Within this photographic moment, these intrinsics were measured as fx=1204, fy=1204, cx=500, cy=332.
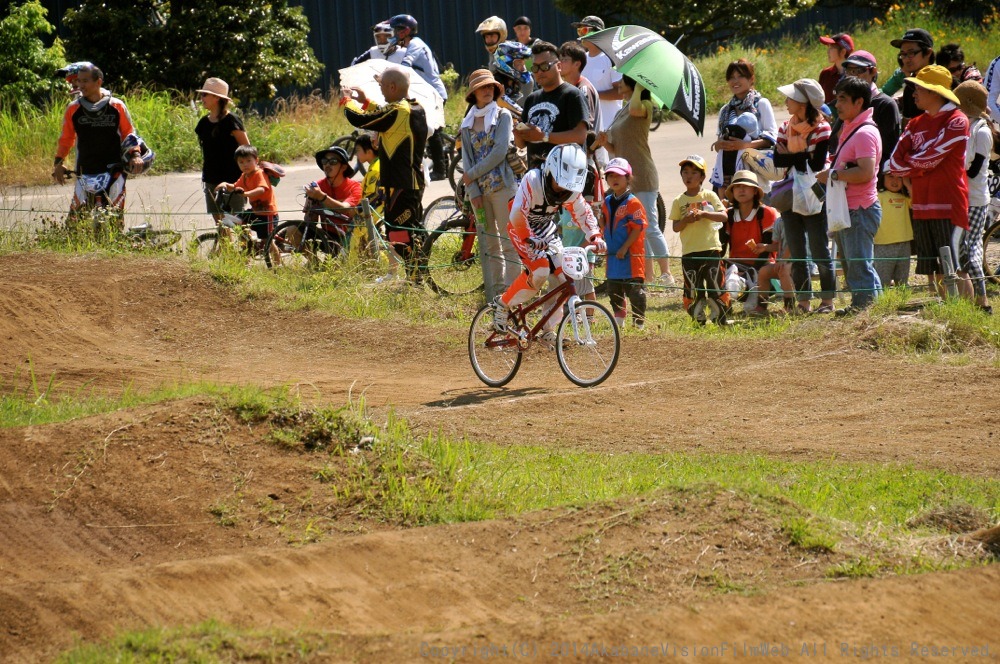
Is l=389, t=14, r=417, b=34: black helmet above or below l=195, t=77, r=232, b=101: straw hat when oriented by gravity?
above

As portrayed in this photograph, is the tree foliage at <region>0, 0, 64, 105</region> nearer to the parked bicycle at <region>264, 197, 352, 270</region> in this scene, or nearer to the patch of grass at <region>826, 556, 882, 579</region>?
the parked bicycle at <region>264, 197, 352, 270</region>

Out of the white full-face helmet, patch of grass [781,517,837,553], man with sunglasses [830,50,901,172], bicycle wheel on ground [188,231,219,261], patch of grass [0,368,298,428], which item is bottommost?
patch of grass [781,517,837,553]

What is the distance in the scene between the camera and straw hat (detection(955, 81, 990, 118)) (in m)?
11.1

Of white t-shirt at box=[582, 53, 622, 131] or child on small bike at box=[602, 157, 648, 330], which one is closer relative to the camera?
child on small bike at box=[602, 157, 648, 330]

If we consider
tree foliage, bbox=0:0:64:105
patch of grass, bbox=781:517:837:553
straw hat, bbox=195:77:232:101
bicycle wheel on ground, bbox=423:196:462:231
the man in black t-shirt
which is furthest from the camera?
tree foliage, bbox=0:0:64:105

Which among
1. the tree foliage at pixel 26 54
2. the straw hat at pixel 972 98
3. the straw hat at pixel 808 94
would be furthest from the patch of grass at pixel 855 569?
the tree foliage at pixel 26 54

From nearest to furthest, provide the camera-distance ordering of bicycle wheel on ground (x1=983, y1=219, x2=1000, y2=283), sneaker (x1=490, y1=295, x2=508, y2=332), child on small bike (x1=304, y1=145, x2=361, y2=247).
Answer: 1. sneaker (x1=490, y1=295, x2=508, y2=332)
2. bicycle wheel on ground (x1=983, y1=219, x2=1000, y2=283)
3. child on small bike (x1=304, y1=145, x2=361, y2=247)

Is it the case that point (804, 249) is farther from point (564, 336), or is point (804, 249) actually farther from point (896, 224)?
point (564, 336)

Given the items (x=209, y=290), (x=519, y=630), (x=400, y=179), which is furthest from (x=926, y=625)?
(x=209, y=290)

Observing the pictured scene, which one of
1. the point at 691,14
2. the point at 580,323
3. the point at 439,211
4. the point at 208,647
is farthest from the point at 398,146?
the point at 691,14

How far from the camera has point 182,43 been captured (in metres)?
24.0

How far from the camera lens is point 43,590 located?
19.2 feet

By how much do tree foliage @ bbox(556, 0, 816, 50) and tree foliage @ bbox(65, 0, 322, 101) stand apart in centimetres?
729

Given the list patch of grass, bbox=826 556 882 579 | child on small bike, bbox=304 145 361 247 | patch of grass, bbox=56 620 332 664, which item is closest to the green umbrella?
child on small bike, bbox=304 145 361 247
